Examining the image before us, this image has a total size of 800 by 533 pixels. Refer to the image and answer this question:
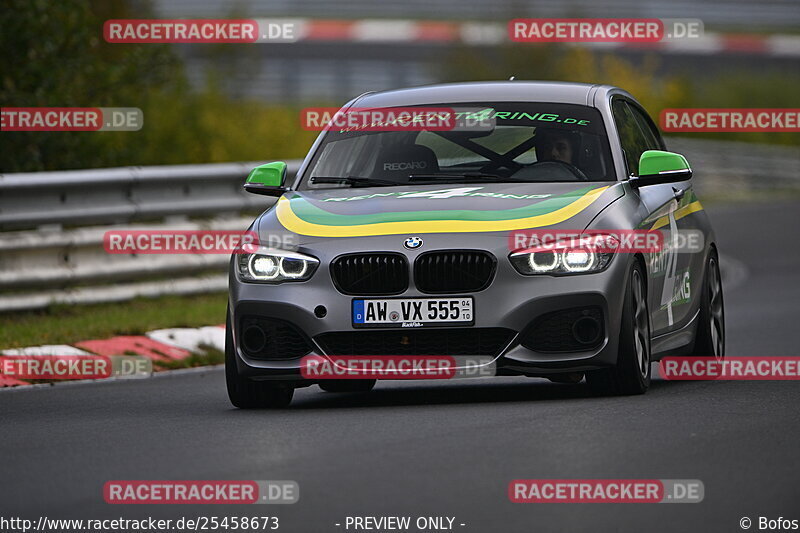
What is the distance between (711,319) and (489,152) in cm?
205

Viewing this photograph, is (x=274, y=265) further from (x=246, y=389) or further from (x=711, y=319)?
(x=711, y=319)

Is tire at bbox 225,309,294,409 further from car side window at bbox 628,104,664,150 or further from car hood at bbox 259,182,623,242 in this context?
car side window at bbox 628,104,664,150

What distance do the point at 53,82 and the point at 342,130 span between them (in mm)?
8279

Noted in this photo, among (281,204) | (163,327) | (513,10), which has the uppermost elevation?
(513,10)

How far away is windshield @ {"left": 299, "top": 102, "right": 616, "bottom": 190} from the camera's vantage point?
1019cm

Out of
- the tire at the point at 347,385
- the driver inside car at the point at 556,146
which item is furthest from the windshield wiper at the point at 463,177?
the tire at the point at 347,385

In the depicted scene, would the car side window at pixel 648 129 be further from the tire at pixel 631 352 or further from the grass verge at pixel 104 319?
the grass verge at pixel 104 319

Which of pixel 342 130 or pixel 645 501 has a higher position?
pixel 342 130

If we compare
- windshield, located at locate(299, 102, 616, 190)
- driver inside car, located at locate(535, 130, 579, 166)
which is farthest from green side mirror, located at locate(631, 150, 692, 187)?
driver inside car, located at locate(535, 130, 579, 166)

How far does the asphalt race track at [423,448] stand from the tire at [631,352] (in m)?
0.09

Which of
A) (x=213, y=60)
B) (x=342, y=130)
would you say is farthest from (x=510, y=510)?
(x=213, y=60)

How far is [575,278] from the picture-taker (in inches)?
360

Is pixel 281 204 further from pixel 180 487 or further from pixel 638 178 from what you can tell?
pixel 180 487

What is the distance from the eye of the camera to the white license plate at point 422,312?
909 centimetres
